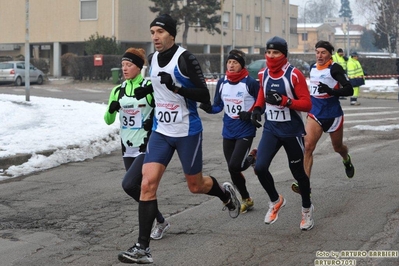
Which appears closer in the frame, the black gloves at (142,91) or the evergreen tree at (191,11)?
the black gloves at (142,91)

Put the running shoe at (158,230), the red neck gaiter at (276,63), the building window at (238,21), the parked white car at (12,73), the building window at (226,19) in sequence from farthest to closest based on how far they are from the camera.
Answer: the building window at (238,21), the building window at (226,19), the parked white car at (12,73), the red neck gaiter at (276,63), the running shoe at (158,230)

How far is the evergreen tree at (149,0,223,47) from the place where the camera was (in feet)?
174

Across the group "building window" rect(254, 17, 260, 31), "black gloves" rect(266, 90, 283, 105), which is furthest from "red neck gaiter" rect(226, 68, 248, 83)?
"building window" rect(254, 17, 260, 31)

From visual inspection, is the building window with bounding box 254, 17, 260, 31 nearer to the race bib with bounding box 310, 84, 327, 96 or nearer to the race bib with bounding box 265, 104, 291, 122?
the race bib with bounding box 310, 84, 327, 96

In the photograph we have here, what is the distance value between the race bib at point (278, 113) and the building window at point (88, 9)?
48.5 m

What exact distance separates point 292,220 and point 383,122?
11.9m

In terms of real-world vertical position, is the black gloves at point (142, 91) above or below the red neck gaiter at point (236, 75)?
below

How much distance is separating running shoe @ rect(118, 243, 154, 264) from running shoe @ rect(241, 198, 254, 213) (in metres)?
2.47

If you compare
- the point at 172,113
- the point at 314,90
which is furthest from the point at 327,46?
the point at 172,113

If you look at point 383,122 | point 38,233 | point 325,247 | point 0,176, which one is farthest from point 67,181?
point 383,122

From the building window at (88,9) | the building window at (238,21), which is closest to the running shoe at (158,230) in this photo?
the building window at (88,9)

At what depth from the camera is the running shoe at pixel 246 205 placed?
8.41 meters

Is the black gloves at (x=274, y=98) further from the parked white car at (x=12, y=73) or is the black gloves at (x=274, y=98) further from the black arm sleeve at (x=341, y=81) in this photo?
the parked white car at (x=12, y=73)

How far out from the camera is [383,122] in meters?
19.1
